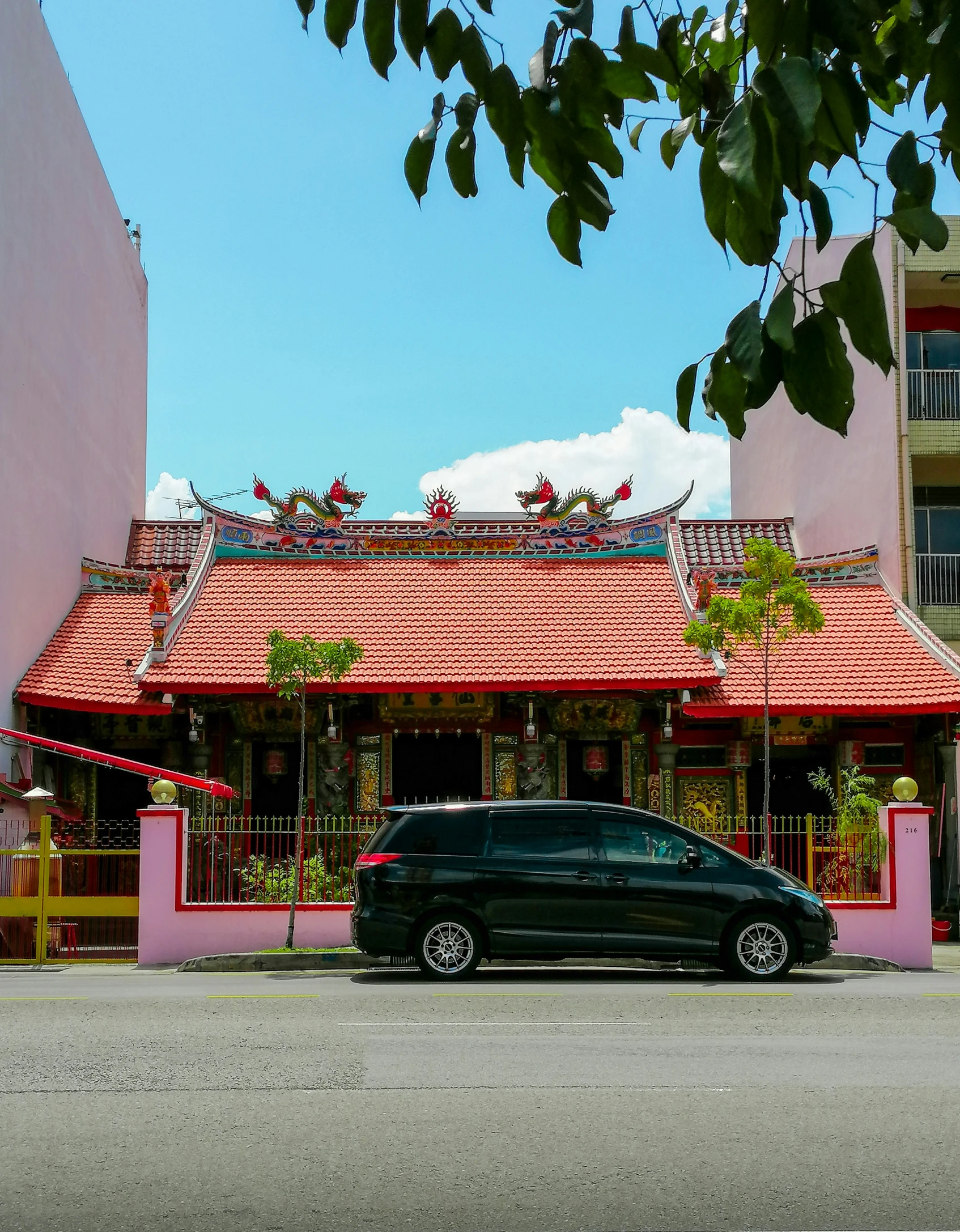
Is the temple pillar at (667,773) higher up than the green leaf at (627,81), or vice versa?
the green leaf at (627,81)

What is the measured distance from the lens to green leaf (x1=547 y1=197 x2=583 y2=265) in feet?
11.4

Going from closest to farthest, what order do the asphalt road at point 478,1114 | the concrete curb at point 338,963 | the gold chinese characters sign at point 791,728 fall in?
the asphalt road at point 478,1114
the concrete curb at point 338,963
the gold chinese characters sign at point 791,728

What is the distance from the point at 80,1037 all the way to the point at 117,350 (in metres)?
20.0

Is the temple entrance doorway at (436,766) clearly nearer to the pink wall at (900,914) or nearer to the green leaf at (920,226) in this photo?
the pink wall at (900,914)

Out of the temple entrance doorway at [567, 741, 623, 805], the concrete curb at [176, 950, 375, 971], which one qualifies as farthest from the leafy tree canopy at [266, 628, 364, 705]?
the temple entrance doorway at [567, 741, 623, 805]

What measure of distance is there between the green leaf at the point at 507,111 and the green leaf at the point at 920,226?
99cm

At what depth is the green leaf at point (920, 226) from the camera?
290 centimetres

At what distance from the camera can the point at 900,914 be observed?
16609 millimetres

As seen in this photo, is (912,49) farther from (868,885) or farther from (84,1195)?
(868,885)

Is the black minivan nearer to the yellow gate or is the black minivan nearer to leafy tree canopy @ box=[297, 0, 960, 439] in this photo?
the yellow gate

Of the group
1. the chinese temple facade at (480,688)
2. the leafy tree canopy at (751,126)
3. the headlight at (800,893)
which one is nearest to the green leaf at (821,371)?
the leafy tree canopy at (751,126)

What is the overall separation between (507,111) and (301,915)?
46.7ft

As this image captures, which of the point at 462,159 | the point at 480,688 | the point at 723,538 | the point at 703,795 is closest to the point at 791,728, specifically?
the point at 703,795

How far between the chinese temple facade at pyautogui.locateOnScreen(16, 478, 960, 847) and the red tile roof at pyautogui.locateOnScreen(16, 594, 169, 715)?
4cm
